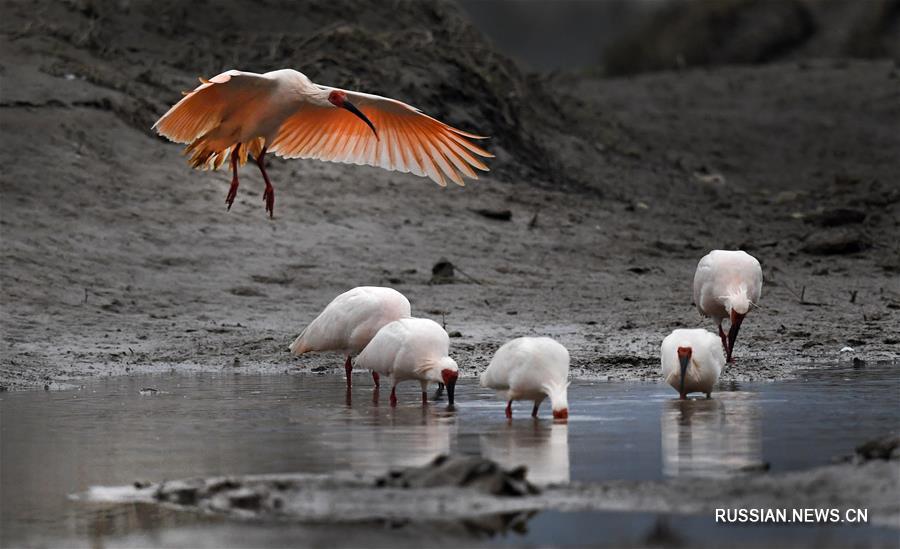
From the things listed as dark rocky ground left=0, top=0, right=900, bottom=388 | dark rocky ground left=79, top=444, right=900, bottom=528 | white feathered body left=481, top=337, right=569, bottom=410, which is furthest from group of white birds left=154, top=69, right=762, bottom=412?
dark rocky ground left=79, top=444, right=900, bottom=528

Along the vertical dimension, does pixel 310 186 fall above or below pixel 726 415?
above

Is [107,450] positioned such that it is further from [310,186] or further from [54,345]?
[310,186]

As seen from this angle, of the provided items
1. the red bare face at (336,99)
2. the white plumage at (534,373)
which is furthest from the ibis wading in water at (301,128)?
the white plumage at (534,373)

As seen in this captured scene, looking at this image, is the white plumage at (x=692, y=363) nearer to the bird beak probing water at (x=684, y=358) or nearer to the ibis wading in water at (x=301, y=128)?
the bird beak probing water at (x=684, y=358)

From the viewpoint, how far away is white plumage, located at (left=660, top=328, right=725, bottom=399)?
976 cm

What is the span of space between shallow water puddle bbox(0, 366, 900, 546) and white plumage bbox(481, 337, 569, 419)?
0.47 feet

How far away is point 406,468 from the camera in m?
7.01

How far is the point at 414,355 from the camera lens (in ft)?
32.9

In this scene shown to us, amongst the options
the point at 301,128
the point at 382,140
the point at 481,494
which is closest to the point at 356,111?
the point at 382,140

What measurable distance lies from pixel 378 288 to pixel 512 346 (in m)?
2.06

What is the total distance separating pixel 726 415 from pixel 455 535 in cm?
342

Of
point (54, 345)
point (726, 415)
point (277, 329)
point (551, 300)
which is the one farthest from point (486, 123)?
point (726, 415)

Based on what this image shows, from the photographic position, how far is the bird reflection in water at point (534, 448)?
7273mm

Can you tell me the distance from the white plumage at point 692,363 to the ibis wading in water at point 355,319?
1.94 m
